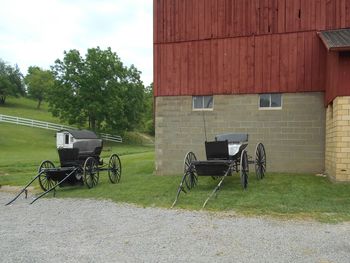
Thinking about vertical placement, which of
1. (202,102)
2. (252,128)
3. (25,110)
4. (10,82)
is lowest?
(252,128)

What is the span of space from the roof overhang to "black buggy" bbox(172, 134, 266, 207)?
11.9 ft

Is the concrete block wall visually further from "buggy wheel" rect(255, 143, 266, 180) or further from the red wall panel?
"buggy wheel" rect(255, 143, 266, 180)

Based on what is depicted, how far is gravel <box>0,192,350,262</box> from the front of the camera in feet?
20.7

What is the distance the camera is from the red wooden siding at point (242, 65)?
1484 centimetres

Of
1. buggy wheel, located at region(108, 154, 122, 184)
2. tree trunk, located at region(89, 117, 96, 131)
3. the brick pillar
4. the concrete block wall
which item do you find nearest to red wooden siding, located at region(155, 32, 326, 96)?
the concrete block wall

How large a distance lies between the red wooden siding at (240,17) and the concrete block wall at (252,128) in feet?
7.66

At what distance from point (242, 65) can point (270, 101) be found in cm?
164

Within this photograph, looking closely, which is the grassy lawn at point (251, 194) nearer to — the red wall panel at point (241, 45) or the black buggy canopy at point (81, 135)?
the black buggy canopy at point (81, 135)

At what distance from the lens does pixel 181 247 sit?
22.2ft

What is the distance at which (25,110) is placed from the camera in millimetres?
77938

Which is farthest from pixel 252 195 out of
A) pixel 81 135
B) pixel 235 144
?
pixel 81 135

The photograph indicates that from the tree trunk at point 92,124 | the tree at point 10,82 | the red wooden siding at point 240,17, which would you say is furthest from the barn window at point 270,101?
the tree at point 10,82

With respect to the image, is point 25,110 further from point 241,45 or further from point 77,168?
point 77,168

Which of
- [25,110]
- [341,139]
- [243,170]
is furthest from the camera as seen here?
[25,110]
